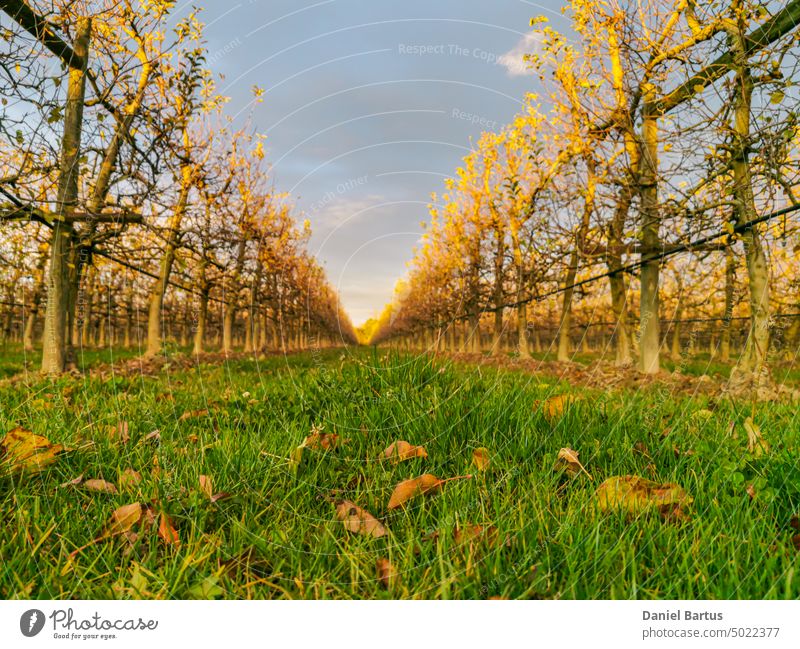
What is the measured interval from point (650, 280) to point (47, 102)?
10012mm

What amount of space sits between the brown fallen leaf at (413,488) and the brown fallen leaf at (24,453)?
1.87 metres

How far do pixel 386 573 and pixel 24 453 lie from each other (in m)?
2.05

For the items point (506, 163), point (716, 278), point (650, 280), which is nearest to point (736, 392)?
point (716, 278)

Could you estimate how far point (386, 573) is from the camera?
4.66ft

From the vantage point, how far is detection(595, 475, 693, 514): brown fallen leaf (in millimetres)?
1714

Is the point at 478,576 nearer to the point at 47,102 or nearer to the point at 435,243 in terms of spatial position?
the point at 47,102

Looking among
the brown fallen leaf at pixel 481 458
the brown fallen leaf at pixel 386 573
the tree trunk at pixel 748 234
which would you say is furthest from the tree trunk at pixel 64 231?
the tree trunk at pixel 748 234

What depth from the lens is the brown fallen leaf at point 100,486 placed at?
1969mm

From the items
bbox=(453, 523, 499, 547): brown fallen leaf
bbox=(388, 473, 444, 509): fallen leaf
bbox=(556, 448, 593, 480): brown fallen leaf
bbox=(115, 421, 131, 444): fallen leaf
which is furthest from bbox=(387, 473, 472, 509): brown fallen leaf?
bbox=(115, 421, 131, 444): fallen leaf

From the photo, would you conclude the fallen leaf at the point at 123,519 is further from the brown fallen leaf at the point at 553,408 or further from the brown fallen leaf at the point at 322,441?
the brown fallen leaf at the point at 553,408

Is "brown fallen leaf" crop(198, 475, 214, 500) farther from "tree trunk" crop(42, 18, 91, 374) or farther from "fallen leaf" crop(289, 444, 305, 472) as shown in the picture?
"tree trunk" crop(42, 18, 91, 374)

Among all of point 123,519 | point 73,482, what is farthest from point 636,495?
point 73,482

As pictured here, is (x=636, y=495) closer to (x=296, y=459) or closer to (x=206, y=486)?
(x=296, y=459)
